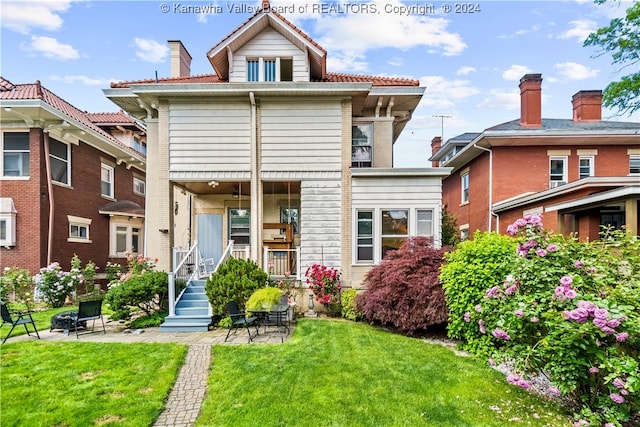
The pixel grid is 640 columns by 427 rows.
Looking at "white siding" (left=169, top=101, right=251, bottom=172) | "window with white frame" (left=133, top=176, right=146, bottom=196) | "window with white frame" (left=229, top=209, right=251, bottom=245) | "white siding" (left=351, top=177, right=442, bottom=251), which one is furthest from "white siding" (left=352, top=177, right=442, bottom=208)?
"window with white frame" (left=133, top=176, right=146, bottom=196)

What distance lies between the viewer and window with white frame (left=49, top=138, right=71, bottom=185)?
44.0ft

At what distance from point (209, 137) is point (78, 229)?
8.91 metres

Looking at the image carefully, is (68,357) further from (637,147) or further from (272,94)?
(637,147)

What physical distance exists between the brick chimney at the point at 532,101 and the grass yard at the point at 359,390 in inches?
543

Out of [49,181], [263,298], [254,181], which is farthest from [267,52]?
[49,181]

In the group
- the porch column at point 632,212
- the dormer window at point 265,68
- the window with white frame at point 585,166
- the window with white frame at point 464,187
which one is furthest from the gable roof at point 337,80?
the window with white frame at point 585,166

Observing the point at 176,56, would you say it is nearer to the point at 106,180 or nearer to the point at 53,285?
the point at 106,180

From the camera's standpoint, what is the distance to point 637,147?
50.3 feet

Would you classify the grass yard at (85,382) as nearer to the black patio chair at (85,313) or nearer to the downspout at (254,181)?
the black patio chair at (85,313)

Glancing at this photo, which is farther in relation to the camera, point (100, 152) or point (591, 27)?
point (100, 152)

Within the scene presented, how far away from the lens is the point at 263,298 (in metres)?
8.11

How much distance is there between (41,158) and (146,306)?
27.1ft

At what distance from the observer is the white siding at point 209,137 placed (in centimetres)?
1060

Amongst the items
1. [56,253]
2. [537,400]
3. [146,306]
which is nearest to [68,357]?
[146,306]
